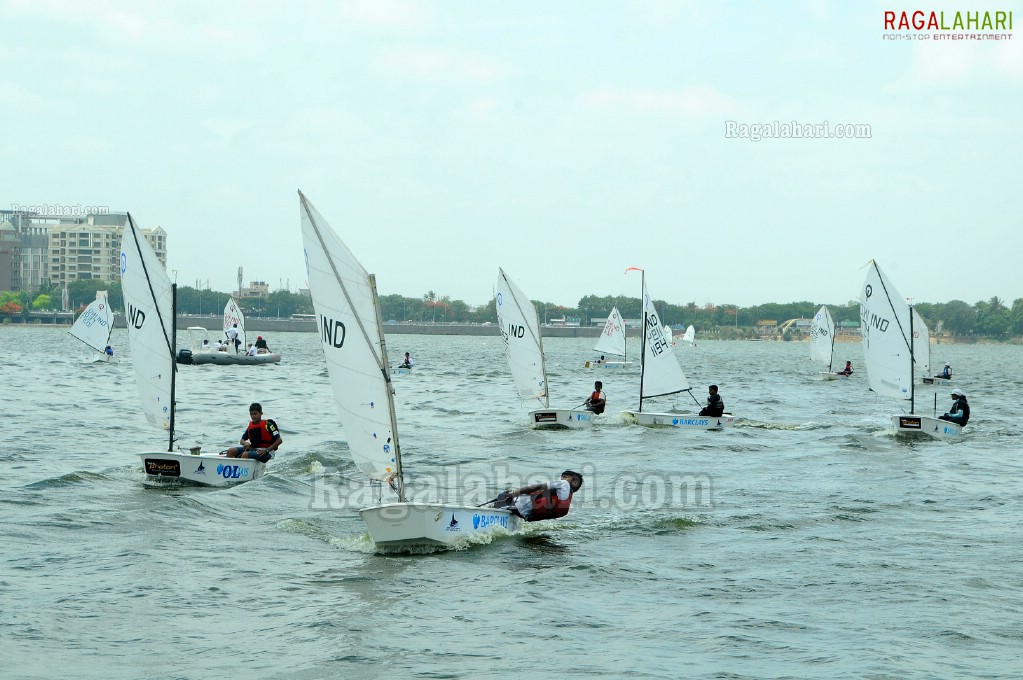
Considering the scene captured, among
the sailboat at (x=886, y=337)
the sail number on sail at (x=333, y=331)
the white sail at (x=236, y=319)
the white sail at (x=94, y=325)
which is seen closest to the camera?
the sail number on sail at (x=333, y=331)

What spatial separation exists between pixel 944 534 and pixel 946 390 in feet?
156

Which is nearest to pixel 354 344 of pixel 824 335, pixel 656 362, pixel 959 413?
pixel 656 362

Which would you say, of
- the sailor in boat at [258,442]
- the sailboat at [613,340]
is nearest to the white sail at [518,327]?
the sailor in boat at [258,442]

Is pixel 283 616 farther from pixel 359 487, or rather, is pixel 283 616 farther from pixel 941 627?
pixel 359 487

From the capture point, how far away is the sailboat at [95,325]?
210ft

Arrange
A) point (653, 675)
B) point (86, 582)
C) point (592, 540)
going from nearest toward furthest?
point (653, 675) < point (86, 582) < point (592, 540)

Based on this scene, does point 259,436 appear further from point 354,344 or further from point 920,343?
point 920,343

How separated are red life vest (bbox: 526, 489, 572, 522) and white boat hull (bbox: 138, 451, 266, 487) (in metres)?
7.15

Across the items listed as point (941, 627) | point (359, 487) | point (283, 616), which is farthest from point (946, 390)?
point (283, 616)

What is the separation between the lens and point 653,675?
443 inches

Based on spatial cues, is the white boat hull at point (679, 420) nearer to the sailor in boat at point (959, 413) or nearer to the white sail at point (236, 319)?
the sailor in boat at point (959, 413)

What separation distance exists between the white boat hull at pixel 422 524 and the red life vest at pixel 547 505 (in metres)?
1.16

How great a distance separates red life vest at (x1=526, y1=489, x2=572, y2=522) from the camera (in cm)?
1731

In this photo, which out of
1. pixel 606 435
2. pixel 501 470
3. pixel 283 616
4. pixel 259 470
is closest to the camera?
pixel 283 616
